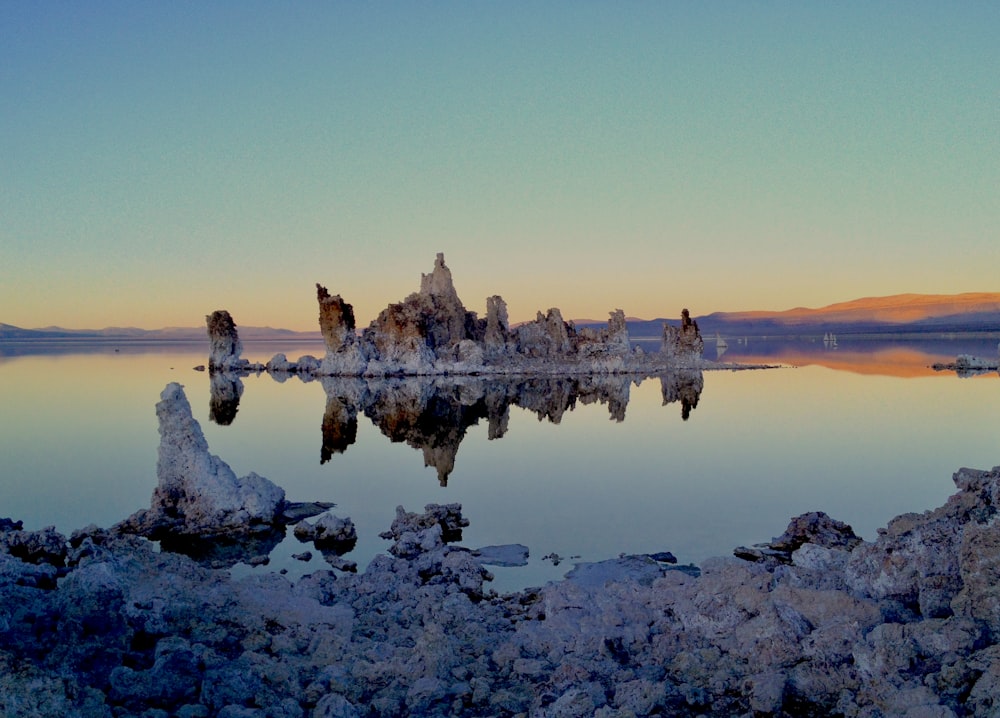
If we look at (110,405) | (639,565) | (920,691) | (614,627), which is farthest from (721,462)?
(110,405)

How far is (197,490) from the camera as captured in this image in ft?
44.1

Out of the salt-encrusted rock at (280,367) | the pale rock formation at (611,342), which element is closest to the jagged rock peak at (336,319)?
the salt-encrusted rock at (280,367)

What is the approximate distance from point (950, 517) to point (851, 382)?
126 feet

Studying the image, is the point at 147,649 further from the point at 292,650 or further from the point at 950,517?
the point at 950,517

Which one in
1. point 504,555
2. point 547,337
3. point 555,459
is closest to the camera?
point 504,555

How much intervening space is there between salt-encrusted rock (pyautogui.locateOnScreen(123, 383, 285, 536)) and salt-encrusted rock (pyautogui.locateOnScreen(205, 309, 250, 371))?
59552 millimetres

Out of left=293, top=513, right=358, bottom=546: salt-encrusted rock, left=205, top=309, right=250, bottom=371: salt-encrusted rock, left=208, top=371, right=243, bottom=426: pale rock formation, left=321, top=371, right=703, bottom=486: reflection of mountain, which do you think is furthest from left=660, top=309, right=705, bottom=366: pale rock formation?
left=293, top=513, right=358, bottom=546: salt-encrusted rock

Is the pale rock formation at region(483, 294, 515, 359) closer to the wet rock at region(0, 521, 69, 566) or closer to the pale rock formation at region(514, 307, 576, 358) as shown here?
the pale rock formation at region(514, 307, 576, 358)

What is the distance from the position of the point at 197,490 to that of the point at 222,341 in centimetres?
6133

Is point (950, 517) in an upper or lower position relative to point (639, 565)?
upper

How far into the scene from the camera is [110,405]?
1282 inches

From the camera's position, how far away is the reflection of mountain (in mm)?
24828

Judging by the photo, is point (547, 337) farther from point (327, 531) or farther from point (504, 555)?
point (504, 555)

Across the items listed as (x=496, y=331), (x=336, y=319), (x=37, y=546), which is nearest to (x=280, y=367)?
(x=336, y=319)
